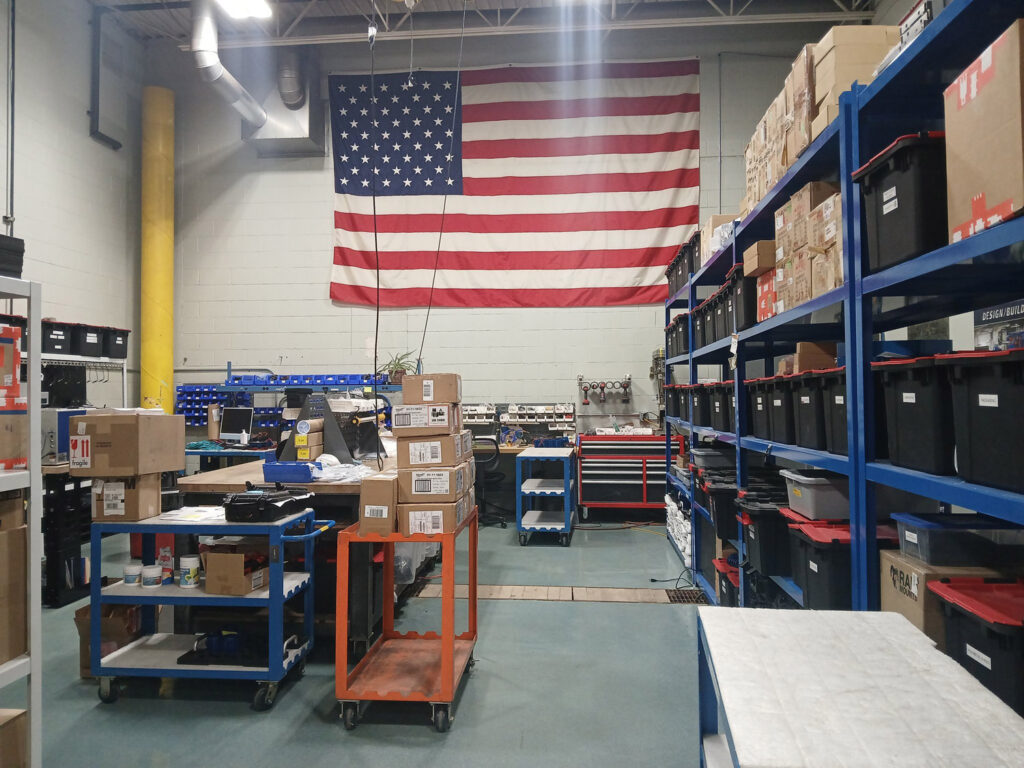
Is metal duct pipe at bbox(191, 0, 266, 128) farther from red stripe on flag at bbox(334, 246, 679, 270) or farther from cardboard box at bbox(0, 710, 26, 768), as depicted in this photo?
cardboard box at bbox(0, 710, 26, 768)

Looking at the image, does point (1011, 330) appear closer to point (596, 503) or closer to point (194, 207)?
point (596, 503)

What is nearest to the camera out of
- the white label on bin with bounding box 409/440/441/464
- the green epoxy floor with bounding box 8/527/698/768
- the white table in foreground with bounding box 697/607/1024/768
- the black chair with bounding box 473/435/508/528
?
the white table in foreground with bounding box 697/607/1024/768

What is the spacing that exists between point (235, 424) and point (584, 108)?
4.96 metres

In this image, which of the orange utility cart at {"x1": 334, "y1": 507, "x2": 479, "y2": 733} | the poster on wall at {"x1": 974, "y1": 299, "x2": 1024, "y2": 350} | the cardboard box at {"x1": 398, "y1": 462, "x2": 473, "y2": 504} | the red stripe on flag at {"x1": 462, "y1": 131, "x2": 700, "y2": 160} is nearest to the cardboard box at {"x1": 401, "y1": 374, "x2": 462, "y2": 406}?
the cardboard box at {"x1": 398, "y1": 462, "x2": 473, "y2": 504}

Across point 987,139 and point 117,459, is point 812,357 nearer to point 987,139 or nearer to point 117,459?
point 987,139

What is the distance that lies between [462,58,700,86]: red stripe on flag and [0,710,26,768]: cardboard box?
22.1ft

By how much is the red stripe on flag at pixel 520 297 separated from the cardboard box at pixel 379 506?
4.56 meters

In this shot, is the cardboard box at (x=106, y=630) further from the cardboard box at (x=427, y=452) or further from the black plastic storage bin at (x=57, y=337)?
the black plastic storage bin at (x=57, y=337)

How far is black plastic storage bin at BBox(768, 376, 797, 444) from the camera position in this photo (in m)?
2.35

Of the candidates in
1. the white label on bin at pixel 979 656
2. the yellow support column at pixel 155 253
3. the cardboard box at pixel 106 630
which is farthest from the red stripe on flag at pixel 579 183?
the white label on bin at pixel 979 656

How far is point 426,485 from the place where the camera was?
229 cm

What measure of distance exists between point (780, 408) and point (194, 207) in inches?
278

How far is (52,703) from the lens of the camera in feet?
7.90

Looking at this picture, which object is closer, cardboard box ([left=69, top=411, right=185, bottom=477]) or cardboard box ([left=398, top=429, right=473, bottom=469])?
cardboard box ([left=398, top=429, right=473, bottom=469])
